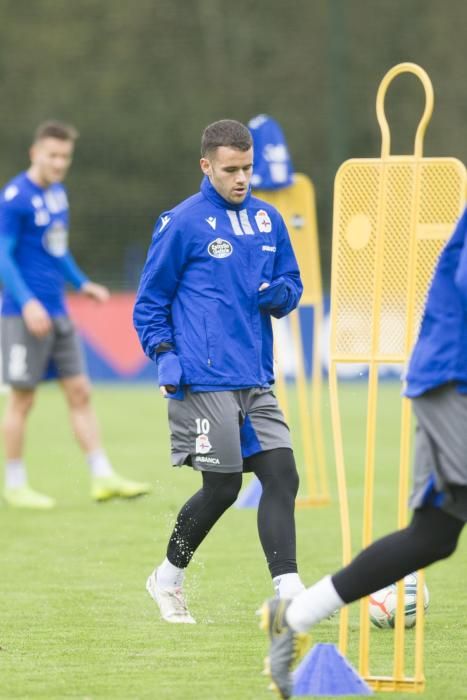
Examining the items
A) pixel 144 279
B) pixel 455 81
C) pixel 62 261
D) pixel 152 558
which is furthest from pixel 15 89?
pixel 144 279

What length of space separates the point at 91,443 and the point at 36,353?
0.72 meters

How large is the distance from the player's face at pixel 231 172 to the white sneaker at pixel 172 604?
1600mm

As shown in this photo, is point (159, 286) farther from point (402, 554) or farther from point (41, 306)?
point (41, 306)

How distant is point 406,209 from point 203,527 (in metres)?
1.78

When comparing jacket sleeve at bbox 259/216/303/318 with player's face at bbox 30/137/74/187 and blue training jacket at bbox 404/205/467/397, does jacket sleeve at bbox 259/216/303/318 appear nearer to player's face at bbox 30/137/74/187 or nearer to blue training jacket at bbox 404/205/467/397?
blue training jacket at bbox 404/205/467/397

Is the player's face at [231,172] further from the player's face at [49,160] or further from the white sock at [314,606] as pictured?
the player's face at [49,160]

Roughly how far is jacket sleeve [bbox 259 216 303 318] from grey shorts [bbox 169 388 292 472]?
1.11ft

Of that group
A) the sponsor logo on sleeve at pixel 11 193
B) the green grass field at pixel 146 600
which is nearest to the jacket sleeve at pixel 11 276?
the sponsor logo on sleeve at pixel 11 193

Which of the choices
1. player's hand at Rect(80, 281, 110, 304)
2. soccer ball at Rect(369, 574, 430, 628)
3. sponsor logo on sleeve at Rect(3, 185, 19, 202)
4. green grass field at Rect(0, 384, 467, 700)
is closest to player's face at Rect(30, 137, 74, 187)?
sponsor logo on sleeve at Rect(3, 185, 19, 202)

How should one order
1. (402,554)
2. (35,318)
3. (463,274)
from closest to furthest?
1. (463,274)
2. (402,554)
3. (35,318)

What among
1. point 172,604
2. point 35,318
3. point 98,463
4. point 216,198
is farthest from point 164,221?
point 98,463

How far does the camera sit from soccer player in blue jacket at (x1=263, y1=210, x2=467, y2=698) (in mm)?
4516

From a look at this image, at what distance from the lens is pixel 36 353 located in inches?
393

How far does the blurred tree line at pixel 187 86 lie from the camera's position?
72.2ft
